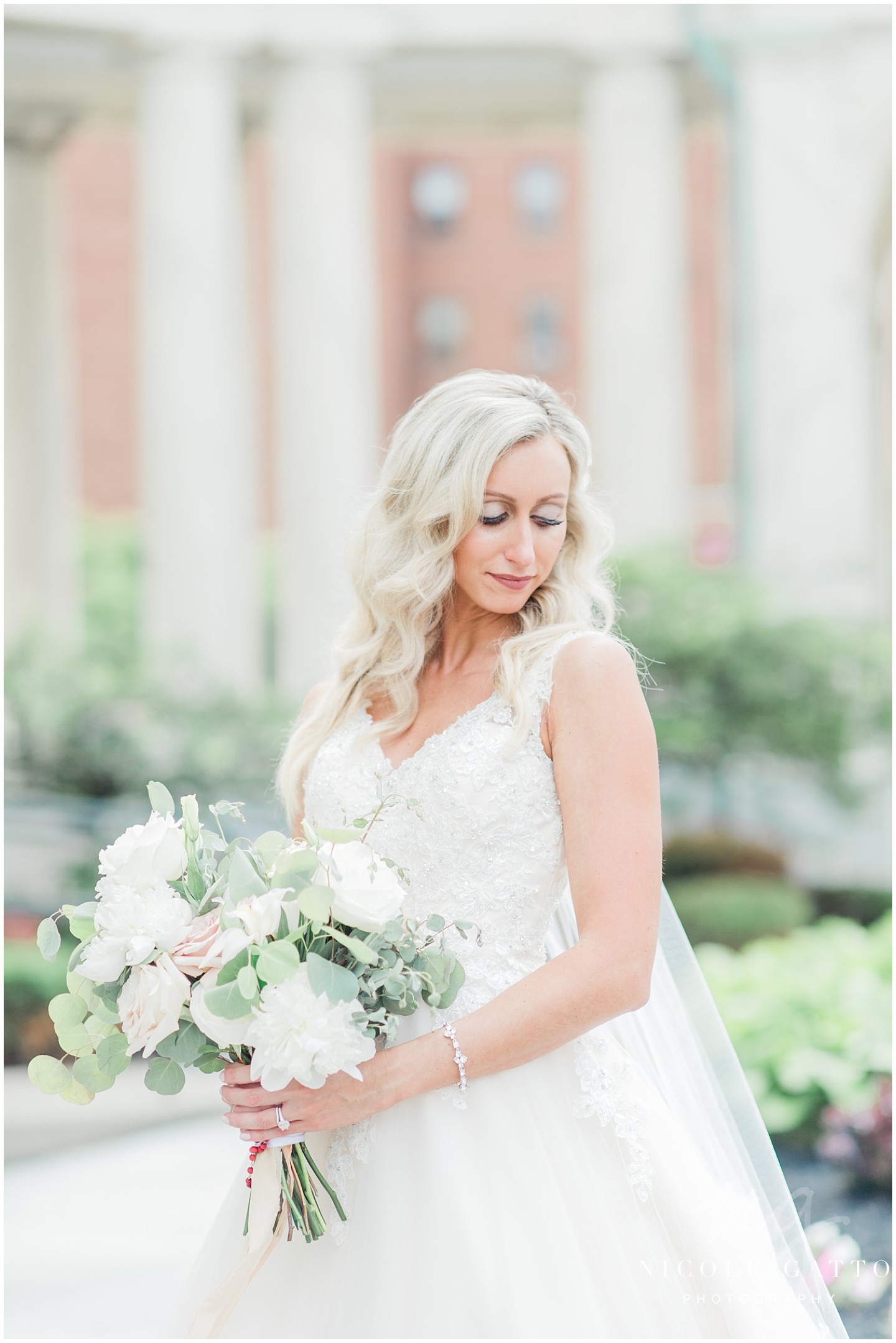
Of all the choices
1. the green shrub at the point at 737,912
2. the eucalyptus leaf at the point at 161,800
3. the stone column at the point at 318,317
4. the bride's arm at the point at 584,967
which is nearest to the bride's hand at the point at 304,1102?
the bride's arm at the point at 584,967

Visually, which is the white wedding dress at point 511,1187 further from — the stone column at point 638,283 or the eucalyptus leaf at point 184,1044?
the stone column at point 638,283

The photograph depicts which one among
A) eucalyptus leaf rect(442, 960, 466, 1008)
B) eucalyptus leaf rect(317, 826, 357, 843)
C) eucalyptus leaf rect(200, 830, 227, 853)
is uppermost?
eucalyptus leaf rect(317, 826, 357, 843)

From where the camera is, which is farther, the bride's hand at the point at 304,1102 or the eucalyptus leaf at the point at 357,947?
the bride's hand at the point at 304,1102

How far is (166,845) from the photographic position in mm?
2240

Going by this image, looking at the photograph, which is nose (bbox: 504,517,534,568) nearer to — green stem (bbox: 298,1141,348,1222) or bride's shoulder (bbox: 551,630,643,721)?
bride's shoulder (bbox: 551,630,643,721)

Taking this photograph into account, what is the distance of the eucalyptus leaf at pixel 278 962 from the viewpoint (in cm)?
204

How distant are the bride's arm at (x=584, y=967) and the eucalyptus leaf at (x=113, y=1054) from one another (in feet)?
0.62

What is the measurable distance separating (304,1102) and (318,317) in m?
13.6

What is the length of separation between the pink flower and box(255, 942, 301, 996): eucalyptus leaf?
0.31ft

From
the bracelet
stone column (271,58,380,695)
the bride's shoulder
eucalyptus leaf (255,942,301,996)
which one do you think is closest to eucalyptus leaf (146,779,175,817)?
eucalyptus leaf (255,942,301,996)

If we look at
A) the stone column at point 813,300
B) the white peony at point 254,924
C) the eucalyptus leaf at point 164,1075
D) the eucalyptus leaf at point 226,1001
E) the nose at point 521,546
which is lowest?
the eucalyptus leaf at point 164,1075

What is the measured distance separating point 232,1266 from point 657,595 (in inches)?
424

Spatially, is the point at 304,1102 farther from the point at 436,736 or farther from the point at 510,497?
the point at 510,497

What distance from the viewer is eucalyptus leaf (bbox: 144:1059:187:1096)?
2217 mm
